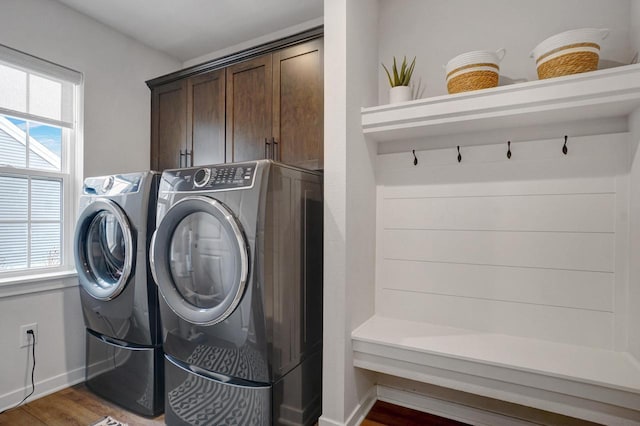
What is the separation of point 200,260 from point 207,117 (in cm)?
131

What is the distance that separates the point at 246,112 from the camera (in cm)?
229

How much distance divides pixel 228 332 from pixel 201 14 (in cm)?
222

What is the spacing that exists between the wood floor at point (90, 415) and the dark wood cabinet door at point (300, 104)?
1.51m

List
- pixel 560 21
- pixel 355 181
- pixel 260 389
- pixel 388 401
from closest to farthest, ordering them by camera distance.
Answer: pixel 260 389 → pixel 560 21 → pixel 355 181 → pixel 388 401

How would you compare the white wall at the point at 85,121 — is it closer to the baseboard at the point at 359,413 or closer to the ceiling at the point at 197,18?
the ceiling at the point at 197,18

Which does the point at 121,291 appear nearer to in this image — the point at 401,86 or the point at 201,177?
the point at 201,177

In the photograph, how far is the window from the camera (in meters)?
2.04

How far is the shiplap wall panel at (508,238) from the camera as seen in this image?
157 centimetres

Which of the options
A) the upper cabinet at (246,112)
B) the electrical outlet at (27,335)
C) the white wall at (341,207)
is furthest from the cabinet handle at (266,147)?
the electrical outlet at (27,335)

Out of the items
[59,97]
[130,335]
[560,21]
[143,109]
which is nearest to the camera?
[560,21]

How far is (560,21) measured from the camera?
5.35ft

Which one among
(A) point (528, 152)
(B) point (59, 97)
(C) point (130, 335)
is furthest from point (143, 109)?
(A) point (528, 152)

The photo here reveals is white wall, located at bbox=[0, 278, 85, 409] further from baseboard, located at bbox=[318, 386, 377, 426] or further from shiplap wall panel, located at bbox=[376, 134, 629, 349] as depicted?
shiplap wall panel, located at bbox=[376, 134, 629, 349]

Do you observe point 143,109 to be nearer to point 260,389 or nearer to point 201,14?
point 201,14
